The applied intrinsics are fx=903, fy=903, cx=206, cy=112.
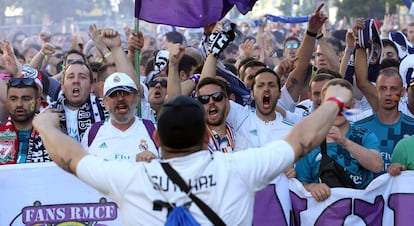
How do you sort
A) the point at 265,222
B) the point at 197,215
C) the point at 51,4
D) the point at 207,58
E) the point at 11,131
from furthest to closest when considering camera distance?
the point at 51,4 → the point at 207,58 → the point at 11,131 → the point at 265,222 → the point at 197,215

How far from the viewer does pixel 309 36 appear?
895 cm

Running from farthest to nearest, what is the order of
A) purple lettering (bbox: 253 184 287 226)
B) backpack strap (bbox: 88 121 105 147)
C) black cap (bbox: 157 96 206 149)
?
backpack strap (bbox: 88 121 105 147), purple lettering (bbox: 253 184 287 226), black cap (bbox: 157 96 206 149)

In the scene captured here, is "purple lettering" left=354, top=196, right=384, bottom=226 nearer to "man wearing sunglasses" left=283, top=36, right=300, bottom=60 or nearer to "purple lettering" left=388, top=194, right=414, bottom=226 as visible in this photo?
"purple lettering" left=388, top=194, right=414, bottom=226

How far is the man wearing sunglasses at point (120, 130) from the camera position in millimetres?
6734

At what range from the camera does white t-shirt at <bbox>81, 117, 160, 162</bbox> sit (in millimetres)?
6715

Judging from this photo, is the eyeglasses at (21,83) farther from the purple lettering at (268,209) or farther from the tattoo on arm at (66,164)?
the tattoo on arm at (66,164)

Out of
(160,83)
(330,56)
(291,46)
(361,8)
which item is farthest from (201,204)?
(361,8)

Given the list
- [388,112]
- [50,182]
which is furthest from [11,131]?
[388,112]

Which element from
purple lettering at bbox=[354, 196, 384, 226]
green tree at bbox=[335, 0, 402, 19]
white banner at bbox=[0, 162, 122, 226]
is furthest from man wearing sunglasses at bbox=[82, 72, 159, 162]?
green tree at bbox=[335, 0, 402, 19]

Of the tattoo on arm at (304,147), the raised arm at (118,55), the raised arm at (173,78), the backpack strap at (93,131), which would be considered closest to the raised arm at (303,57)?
the raised arm at (173,78)

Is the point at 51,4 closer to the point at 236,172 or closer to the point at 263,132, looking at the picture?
the point at 263,132

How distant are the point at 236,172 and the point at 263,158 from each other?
0.45ft

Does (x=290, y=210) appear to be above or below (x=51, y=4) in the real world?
below

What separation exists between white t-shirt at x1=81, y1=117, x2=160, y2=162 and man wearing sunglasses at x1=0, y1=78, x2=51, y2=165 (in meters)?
0.49
